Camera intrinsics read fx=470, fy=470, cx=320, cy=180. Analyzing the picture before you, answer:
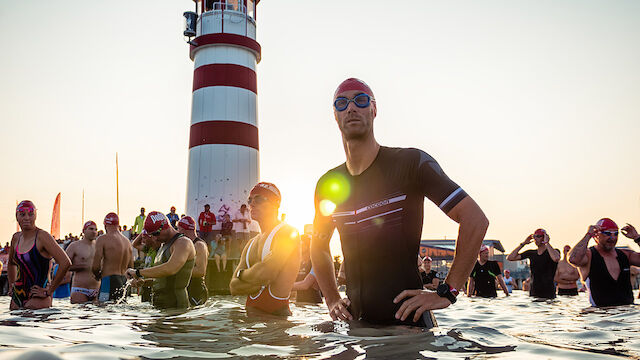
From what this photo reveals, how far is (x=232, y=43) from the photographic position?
2031 cm

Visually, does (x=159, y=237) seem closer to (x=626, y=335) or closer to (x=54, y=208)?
(x=626, y=335)

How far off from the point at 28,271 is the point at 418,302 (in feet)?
21.4

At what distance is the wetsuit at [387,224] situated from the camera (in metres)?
3.04

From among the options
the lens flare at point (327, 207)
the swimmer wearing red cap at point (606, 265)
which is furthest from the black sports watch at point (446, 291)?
the swimmer wearing red cap at point (606, 265)

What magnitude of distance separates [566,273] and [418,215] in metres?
12.6

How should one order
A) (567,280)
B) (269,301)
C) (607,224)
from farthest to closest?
(567,280), (607,224), (269,301)

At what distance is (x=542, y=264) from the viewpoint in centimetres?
1146

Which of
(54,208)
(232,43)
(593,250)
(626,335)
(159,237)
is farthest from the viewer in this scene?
(54,208)

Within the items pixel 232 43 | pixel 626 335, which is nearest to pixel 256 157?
pixel 232 43

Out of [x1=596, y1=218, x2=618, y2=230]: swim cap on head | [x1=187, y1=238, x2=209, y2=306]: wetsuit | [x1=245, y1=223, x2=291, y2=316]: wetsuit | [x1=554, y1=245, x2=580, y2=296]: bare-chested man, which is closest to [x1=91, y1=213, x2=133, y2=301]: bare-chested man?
[x1=187, y1=238, x2=209, y2=306]: wetsuit

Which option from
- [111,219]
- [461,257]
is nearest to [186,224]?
[111,219]

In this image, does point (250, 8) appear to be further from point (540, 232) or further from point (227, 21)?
point (540, 232)

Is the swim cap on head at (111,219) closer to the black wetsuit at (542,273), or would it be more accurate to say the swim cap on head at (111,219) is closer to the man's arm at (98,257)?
the man's arm at (98,257)

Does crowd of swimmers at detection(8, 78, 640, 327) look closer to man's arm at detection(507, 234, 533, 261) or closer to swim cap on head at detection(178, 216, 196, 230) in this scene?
swim cap on head at detection(178, 216, 196, 230)
